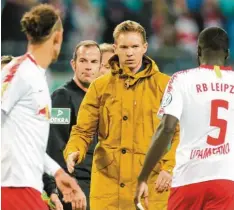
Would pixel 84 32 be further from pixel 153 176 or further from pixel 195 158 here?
pixel 195 158

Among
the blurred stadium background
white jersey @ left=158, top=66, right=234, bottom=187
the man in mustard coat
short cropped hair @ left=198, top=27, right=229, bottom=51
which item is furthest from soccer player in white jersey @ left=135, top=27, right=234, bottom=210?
the blurred stadium background

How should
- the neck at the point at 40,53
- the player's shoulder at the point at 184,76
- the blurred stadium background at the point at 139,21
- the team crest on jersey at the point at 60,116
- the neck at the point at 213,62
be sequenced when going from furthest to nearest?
the blurred stadium background at the point at 139,21 < the team crest on jersey at the point at 60,116 < the neck at the point at 213,62 < the player's shoulder at the point at 184,76 < the neck at the point at 40,53

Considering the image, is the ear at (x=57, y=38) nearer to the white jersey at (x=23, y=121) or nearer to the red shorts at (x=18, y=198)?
the white jersey at (x=23, y=121)

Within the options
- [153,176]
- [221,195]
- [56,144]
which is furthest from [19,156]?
[56,144]

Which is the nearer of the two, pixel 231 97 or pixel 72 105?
pixel 231 97

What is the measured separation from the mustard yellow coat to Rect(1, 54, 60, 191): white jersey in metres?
1.47

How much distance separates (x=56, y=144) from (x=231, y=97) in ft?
8.71

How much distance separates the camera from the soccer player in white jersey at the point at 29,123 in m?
5.82

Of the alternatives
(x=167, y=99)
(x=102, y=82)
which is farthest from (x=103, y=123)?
(x=167, y=99)

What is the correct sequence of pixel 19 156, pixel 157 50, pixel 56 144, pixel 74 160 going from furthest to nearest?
pixel 157 50 → pixel 56 144 → pixel 74 160 → pixel 19 156

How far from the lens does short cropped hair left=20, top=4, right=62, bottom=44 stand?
5961mm

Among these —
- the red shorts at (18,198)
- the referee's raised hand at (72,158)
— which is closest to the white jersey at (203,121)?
the red shorts at (18,198)

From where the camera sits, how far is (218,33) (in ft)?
21.2

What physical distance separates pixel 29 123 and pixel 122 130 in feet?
5.43
